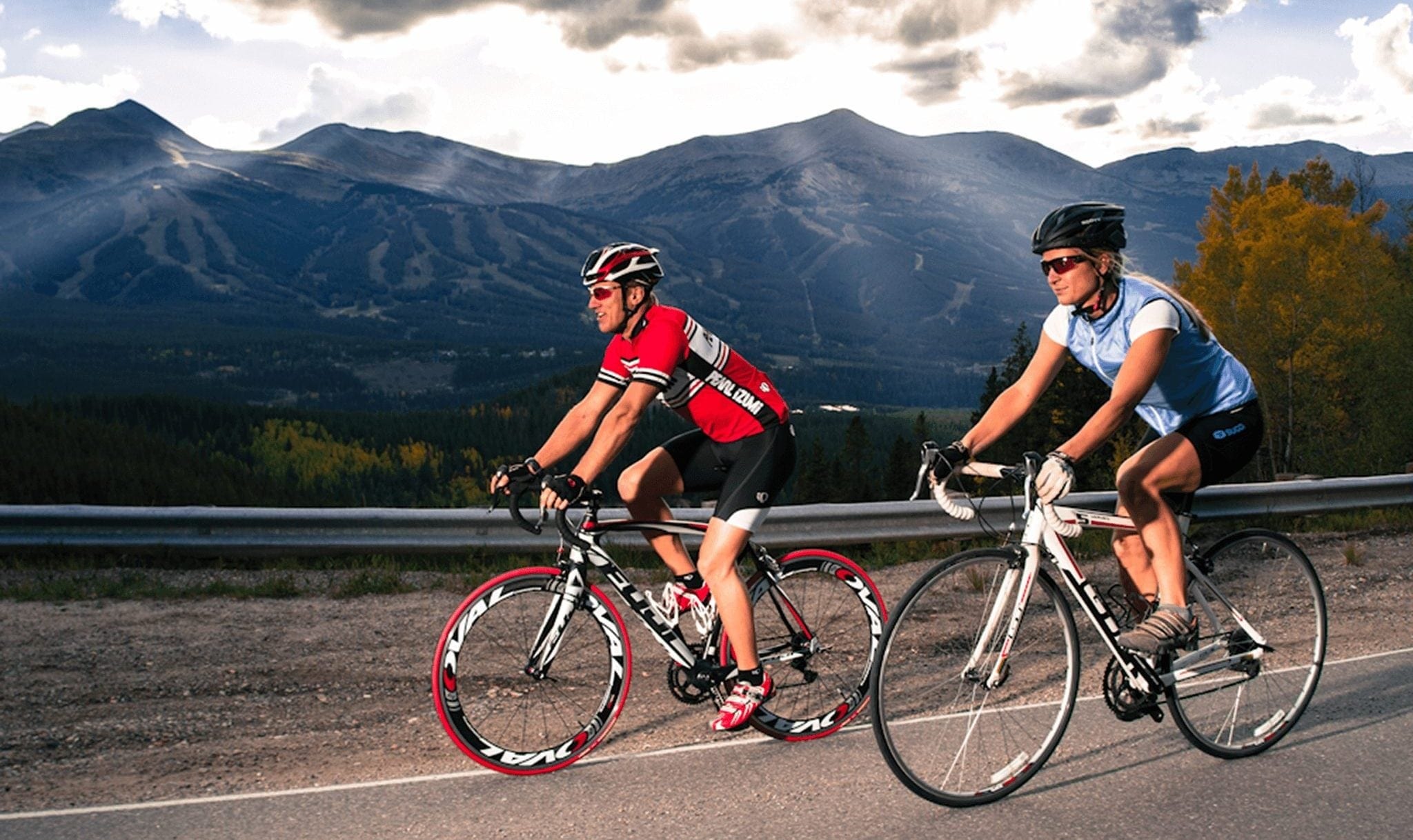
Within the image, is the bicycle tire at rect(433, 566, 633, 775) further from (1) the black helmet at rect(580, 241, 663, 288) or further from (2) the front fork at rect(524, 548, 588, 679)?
(1) the black helmet at rect(580, 241, 663, 288)

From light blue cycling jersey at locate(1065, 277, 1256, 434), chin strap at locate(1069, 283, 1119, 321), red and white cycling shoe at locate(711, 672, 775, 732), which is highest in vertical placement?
chin strap at locate(1069, 283, 1119, 321)

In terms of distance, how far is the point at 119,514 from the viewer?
8.35m

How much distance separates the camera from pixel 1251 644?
5.00 meters

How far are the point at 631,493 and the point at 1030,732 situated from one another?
1835mm

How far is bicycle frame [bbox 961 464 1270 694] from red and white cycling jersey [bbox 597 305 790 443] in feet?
3.42

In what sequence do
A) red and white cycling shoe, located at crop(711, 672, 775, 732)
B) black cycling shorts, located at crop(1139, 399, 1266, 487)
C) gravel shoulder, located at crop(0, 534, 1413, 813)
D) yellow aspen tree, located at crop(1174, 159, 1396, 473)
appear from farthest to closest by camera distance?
yellow aspen tree, located at crop(1174, 159, 1396, 473), red and white cycling shoe, located at crop(711, 672, 775, 732), gravel shoulder, located at crop(0, 534, 1413, 813), black cycling shorts, located at crop(1139, 399, 1266, 487)

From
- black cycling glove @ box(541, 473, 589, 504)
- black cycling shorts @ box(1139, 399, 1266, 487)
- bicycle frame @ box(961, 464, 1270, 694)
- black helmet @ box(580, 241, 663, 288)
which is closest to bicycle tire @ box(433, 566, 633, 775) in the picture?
black cycling glove @ box(541, 473, 589, 504)

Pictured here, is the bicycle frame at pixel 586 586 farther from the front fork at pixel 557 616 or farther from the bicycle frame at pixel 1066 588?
the bicycle frame at pixel 1066 588

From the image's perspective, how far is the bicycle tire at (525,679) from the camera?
4.62 m

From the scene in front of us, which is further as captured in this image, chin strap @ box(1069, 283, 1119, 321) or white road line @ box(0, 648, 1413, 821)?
chin strap @ box(1069, 283, 1119, 321)

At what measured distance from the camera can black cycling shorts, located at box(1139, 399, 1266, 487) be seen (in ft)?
15.3

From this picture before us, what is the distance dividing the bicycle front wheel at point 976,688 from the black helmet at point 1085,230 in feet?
3.84

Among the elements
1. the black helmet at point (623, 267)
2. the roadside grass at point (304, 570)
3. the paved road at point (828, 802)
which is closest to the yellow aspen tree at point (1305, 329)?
the roadside grass at point (304, 570)

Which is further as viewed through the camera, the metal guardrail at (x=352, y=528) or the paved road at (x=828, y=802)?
the metal guardrail at (x=352, y=528)
